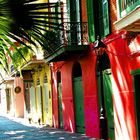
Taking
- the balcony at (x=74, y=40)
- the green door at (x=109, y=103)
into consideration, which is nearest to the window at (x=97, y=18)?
the balcony at (x=74, y=40)

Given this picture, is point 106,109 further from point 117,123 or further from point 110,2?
point 110,2

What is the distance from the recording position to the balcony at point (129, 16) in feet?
29.9

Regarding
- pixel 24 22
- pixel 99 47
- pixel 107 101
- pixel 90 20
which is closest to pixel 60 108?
pixel 90 20

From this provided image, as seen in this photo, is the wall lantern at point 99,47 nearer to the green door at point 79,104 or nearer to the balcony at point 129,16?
the balcony at point 129,16

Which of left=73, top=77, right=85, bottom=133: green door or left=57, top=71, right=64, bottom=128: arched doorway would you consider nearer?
left=73, top=77, right=85, bottom=133: green door

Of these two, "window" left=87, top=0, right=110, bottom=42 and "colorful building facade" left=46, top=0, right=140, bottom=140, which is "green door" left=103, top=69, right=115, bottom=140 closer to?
"colorful building facade" left=46, top=0, right=140, bottom=140

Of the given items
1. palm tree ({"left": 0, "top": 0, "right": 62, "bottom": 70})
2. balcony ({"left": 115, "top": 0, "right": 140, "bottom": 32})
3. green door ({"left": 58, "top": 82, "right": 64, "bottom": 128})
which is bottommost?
green door ({"left": 58, "top": 82, "right": 64, "bottom": 128})

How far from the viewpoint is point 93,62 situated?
17.0m

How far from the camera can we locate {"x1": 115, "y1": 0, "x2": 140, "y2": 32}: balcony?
29.9ft

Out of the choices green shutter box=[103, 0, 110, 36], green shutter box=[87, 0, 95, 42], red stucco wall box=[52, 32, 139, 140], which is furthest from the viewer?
green shutter box=[87, 0, 95, 42]

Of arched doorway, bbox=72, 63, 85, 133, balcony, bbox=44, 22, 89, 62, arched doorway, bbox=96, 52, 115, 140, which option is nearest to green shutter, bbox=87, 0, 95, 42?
balcony, bbox=44, 22, 89, 62

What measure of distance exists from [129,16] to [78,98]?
10.4 meters

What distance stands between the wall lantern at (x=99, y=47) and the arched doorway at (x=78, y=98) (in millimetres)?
3770

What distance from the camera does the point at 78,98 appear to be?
19.6 m
